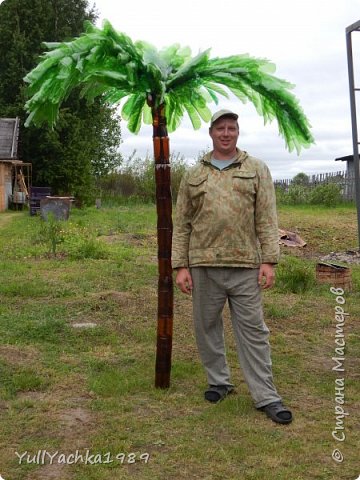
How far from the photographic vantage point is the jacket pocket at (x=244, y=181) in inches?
141

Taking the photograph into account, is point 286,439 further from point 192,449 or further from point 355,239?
point 355,239

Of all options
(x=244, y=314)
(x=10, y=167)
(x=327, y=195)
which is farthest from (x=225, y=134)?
(x=10, y=167)

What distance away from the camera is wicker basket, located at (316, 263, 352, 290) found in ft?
25.1

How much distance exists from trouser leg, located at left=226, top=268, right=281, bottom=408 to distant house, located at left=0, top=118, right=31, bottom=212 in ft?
72.7

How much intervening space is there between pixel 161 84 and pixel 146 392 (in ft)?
6.96

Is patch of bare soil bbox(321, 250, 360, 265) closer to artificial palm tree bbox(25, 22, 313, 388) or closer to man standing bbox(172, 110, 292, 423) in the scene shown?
artificial palm tree bbox(25, 22, 313, 388)

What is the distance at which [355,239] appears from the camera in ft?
43.3

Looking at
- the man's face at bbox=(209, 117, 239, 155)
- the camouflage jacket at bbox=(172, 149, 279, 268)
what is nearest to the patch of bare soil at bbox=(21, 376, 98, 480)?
the camouflage jacket at bbox=(172, 149, 279, 268)

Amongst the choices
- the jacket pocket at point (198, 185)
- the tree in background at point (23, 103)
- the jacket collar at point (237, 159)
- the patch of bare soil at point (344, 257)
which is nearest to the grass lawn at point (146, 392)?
the jacket pocket at point (198, 185)

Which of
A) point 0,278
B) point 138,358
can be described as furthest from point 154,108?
point 0,278

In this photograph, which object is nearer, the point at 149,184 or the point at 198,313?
the point at 198,313

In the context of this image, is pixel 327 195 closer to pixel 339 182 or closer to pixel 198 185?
pixel 339 182

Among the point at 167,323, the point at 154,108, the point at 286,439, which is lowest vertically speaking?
the point at 286,439

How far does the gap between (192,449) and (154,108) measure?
2212mm
